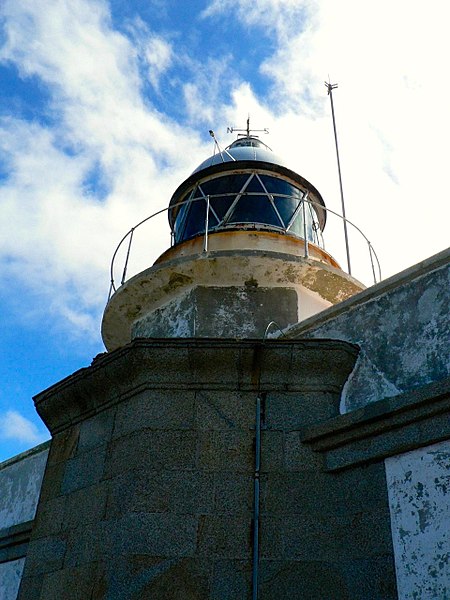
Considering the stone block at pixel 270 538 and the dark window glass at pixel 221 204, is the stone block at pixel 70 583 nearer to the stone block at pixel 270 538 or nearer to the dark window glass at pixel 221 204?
the stone block at pixel 270 538

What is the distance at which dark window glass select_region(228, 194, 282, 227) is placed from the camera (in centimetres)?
721

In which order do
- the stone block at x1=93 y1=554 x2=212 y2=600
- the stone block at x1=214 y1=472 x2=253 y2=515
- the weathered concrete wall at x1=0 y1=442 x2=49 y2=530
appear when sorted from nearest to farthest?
the stone block at x1=93 y1=554 x2=212 y2=600 → the stone block at x1=214 y1=472 x2=253 y2=515 → the weathered concrete wall at x1=0 y1=442 x2=49 y2=530

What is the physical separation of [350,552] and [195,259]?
10.1 ft

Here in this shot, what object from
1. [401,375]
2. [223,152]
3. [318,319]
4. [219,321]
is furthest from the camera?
[223,152]

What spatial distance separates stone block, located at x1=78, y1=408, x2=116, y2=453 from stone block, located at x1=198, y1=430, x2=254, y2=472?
2.56 feet

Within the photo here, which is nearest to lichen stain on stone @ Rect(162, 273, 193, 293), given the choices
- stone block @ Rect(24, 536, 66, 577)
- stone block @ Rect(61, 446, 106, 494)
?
stone block @ Rect(61, 446, 106, 494)

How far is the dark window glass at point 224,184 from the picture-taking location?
7625 millimetres

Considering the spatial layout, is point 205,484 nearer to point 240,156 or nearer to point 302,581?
point 302,581

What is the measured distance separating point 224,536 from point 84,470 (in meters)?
1.27

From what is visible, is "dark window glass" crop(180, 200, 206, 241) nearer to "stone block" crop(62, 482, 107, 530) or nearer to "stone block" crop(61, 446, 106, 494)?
"stone block" crop(61, 446, 106, 494)

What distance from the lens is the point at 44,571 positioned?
4566 millimetres

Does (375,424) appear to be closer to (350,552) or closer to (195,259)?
(350,552)

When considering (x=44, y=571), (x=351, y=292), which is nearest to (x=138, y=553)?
(x=44, y=571)

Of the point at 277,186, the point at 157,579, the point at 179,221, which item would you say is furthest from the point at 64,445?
the point at 277,186
